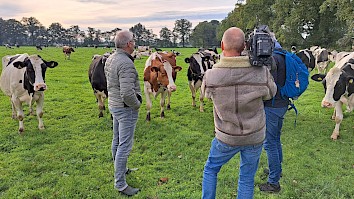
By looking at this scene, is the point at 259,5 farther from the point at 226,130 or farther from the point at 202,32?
the point at 202,32

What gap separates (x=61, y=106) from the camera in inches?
416

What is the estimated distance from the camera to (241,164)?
3.17 metres

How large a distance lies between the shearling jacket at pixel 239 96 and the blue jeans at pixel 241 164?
0.32ft

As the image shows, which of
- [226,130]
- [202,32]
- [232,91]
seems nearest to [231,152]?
[226,130]

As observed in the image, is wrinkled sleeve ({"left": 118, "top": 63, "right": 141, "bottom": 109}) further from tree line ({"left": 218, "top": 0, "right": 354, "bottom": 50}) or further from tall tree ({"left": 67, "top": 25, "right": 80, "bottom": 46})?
tall tree ({"left": 67, "top": 25, "right": 80, "bottom": 46})

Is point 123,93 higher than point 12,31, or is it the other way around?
point 12,31

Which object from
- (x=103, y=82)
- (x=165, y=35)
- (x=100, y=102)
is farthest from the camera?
(x=165, y=35)

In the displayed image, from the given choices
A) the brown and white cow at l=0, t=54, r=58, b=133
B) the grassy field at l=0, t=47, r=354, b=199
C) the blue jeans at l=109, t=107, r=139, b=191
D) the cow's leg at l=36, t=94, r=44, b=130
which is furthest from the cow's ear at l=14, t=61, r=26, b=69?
the blue jeans at l=109, t=107, r=139, b=191

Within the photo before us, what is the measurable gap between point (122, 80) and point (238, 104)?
1707 mm

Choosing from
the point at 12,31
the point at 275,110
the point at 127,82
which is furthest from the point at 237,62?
the point at 12,31

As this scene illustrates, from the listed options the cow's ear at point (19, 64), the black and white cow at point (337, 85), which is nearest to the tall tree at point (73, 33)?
the cow's ear at point (19, 64)

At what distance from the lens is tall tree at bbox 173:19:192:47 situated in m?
109

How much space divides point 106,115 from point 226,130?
6.61 m

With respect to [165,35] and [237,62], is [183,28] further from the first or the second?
[237,62]
